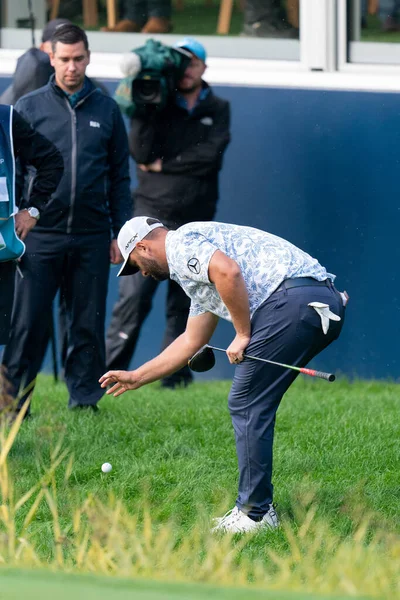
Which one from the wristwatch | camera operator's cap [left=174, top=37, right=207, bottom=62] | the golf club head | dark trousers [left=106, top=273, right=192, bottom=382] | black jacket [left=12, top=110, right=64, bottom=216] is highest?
camera operator's cap [left=174, top=37, right=207, bottom=62]

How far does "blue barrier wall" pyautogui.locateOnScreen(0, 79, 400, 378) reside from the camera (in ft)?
30.7

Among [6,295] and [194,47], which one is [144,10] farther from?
[6,295]

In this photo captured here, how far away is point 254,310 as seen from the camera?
219 inches

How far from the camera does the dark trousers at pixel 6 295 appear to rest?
281 inches

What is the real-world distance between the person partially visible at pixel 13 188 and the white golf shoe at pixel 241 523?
2139 mm

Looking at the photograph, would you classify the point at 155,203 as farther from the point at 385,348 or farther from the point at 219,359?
the point at 385,348

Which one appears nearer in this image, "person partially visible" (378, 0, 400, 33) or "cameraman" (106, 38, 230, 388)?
"cameraman" (106, 38, 230, 388)

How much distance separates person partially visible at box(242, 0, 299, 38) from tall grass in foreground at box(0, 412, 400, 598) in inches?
199

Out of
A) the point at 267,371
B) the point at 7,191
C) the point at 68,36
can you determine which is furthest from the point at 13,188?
the point at 267,371

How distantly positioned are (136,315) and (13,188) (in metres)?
2.57

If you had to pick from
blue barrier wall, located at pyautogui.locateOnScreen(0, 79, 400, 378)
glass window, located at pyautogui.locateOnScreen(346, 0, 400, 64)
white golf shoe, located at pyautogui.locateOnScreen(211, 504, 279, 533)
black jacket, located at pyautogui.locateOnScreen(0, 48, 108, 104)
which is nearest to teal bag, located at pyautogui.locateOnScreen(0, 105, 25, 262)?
black jacket, located at pyautogui.locateOnScreen(0, 48, 108, 104)

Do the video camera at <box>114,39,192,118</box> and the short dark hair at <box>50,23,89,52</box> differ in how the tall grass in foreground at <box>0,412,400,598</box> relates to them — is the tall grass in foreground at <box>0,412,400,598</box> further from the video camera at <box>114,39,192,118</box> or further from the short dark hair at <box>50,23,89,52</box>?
the video camera at <box>114,39,192,118</box>

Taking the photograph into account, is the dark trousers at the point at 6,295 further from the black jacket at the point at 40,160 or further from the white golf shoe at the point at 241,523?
the white golf shoe at the point at 241,523

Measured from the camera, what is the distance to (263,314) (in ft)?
18.1
